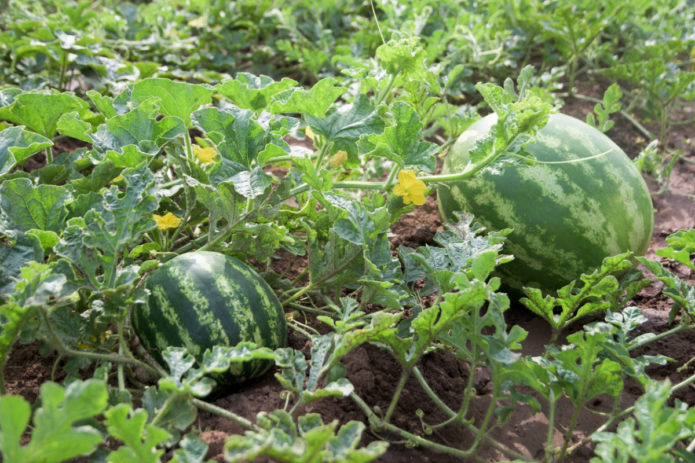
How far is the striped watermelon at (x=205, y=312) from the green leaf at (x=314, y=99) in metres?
0.50

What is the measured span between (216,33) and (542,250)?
2592 mm

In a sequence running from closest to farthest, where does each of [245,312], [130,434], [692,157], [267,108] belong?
1. [130,434]
2. [245,312]
3. [267,108]
4. [692,157]

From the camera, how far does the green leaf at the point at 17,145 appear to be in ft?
6.20

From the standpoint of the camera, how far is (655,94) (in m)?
3.41

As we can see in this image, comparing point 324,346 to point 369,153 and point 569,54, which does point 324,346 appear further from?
point 569,54

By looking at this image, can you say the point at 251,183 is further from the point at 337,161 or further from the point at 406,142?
the point at 337,161

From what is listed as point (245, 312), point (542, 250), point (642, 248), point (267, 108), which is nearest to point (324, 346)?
point (245, 312)

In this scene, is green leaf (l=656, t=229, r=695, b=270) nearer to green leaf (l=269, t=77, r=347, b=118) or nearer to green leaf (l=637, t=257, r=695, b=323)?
green leaf (l=637, t=257, r=695, b=323)

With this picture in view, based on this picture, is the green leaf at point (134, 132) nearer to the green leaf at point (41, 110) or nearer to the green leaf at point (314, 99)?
the green leaf at point (41, 110)

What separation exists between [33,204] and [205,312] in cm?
56

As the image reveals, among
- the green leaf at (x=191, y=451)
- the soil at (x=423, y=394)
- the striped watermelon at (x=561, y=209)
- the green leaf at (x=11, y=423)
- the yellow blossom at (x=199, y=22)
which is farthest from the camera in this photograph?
the yellow blossom at (x=199, y=22)

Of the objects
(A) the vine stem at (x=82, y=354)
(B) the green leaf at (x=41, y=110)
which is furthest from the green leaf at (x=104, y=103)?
(A) the vine stem at (x=82, y=354)

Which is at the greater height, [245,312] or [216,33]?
[216,33]

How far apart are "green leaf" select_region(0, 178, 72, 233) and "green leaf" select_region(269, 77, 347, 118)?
67 centimetres
